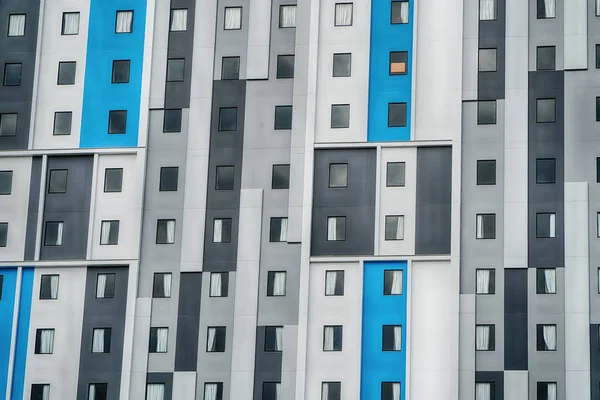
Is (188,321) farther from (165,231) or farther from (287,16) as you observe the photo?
(287,16)

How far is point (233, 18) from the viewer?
81.4 m

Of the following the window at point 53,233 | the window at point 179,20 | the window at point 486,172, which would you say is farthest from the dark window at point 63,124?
the window at point 486,172

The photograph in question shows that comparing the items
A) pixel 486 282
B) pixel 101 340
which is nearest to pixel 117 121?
pixel 101 340

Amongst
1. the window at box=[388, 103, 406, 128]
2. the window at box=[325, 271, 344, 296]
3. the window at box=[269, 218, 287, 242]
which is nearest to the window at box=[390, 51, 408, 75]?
the window at box=[388, 103, 406, 128]

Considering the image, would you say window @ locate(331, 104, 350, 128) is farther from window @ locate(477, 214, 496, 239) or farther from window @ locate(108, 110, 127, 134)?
window @ locate(108, 110, 127, 134)

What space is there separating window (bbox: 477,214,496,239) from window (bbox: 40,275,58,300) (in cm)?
2178

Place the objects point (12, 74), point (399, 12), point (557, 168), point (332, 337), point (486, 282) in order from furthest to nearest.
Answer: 1. point (12, 74)
2. point (399, 12)
3. point (557, 168)
4. point (332, 337)
5. point (486, 282)

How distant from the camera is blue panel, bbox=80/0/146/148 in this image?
80.6 meters

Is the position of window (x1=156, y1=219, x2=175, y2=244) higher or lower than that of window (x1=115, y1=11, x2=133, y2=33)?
lower

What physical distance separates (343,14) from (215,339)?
59.8ft

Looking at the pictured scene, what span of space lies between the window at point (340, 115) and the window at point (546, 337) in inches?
566

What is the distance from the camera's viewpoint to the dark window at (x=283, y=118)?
79.6 m

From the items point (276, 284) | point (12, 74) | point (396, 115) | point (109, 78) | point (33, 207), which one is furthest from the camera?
point (12, 74)

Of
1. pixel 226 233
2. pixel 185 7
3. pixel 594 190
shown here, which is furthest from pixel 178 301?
pixel 594 190
